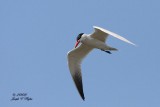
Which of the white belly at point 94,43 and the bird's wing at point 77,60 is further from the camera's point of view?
the bird's wing at point 77,60

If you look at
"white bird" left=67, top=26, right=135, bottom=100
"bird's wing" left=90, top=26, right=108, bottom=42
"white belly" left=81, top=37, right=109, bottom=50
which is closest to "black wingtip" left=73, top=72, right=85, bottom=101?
"white bird" left=67, top=26, right=135, bottom=100

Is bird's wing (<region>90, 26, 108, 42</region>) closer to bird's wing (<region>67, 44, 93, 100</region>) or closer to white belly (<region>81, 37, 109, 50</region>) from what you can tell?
white belly (<region>81, 37, 109, 50</region>)

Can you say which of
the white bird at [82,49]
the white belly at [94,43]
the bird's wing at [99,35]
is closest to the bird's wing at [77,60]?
the white bird at [82,49]

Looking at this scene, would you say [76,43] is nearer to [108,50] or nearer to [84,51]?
[84,51]

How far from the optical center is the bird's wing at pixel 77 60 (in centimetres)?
1930

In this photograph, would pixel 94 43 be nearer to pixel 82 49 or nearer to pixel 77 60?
pixel 82 49

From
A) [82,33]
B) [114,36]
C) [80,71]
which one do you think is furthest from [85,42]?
[114,36]

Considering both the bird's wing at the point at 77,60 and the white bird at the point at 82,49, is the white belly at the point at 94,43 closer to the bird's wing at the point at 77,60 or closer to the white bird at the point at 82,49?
the white bird at the point at 82,49

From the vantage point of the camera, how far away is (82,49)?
19422 mm

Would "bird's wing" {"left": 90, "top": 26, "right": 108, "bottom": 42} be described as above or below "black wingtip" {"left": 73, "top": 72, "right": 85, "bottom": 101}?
above

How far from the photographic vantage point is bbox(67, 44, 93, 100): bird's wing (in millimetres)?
19297

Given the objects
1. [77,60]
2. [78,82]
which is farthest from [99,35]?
[78,82]

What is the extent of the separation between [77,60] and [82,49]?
610mm

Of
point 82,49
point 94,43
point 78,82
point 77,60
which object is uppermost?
point 82,49
